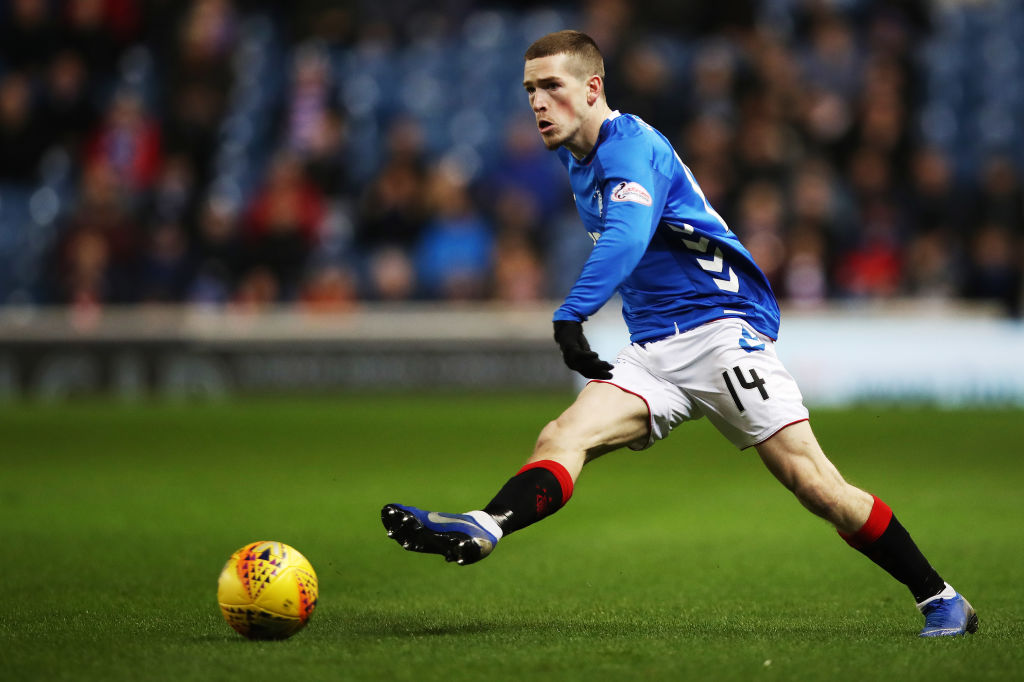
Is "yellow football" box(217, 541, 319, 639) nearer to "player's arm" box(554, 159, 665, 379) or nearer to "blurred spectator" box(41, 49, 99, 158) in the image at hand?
"player's arm" box(554, 159, 665, 379)

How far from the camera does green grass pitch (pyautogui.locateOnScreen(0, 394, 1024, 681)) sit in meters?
4.65

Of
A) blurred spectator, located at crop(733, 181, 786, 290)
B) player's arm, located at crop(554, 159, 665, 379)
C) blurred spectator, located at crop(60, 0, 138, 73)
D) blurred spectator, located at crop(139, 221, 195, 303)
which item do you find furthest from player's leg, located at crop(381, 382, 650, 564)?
blurred spectator, located at crop(60, 0, 138, 73)

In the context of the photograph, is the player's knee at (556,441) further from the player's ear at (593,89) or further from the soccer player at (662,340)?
the player's ear at (593,89)

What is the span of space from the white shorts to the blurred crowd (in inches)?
463

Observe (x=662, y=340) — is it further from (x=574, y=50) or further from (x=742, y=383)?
(x=574, y=50)

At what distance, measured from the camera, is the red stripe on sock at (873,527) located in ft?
17.4

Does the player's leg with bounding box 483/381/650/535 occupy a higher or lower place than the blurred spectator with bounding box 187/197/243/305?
higher

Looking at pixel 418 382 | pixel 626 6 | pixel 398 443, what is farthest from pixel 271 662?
pixel 626 6

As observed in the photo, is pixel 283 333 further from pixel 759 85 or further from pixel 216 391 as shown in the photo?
pixel 759 85

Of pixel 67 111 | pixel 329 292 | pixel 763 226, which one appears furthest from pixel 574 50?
pixel 67 111

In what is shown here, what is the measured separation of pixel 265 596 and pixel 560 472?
3.60 feet

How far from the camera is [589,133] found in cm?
537

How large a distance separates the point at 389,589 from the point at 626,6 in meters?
14.5

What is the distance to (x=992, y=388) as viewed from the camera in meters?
16.5
